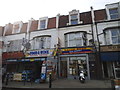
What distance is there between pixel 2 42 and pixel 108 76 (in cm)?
1769

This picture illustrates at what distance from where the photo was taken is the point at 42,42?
1452 centimetres

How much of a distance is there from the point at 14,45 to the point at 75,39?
10520 millimetres

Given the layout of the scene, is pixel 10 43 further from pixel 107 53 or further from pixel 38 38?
pixel 107 53

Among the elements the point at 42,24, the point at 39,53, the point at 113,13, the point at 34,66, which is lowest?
the point at 34,66

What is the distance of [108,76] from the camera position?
438 inches

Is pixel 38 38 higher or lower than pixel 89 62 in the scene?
higher

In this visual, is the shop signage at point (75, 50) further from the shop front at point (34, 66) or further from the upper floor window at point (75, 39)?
the shop front at point (34, 66)

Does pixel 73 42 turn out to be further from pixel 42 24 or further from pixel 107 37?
pixel 42 24

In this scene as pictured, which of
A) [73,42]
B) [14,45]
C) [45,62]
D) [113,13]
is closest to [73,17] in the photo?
[73,42]

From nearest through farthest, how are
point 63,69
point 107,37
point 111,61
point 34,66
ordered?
1. point 111,61
2. point 107,37
3. point 63,69
4. point 34,66

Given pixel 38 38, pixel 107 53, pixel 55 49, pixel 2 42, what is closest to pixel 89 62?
pixel 107 53

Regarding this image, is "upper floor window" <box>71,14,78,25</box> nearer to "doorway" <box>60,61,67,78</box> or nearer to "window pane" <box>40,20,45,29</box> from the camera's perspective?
"window pane" <box>40,20,45,29</box>

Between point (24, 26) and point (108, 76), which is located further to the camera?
point (24, 26)

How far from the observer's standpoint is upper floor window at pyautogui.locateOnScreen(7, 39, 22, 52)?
1561 centimetres
